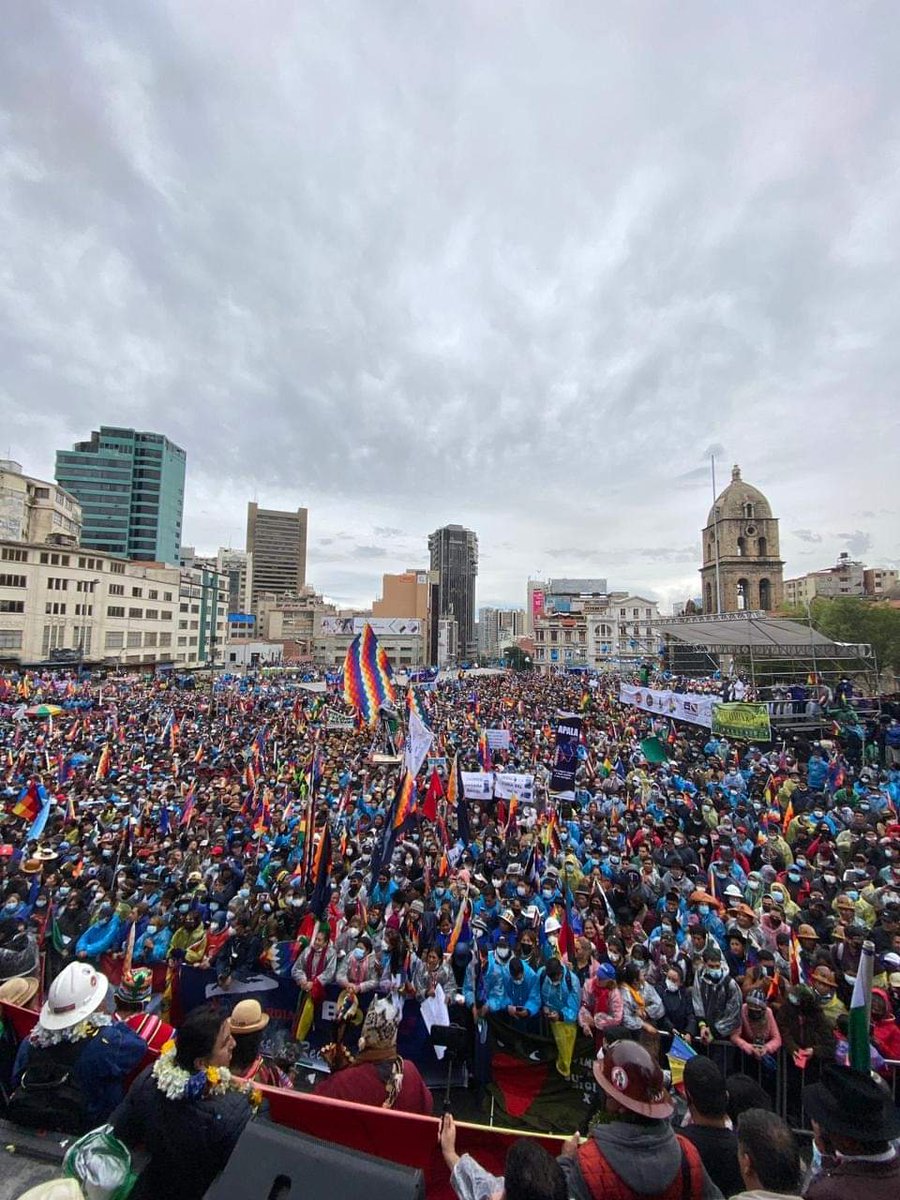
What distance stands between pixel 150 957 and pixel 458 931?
4.05 meters

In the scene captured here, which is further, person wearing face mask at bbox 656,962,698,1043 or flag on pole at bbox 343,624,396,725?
flag on pole at bbox 343,624,396,725

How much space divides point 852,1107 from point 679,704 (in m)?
20.4

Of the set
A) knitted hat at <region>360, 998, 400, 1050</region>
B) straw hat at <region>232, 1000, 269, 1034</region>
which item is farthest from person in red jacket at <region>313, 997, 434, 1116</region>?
straw hat at <region>232, 1000, 269, 1034</region>

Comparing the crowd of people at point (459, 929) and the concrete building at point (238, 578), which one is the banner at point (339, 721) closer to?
the crowd of people at point (459, 929)

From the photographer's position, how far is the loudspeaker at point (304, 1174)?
1.93m

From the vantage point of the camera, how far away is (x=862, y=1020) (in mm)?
2975

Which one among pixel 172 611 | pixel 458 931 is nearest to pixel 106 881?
pixel 458 931

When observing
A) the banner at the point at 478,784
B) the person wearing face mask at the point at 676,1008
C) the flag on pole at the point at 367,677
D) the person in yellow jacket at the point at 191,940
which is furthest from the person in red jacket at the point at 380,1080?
the flag on pole at the point at 367,677

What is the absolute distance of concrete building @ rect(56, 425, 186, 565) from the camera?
89.8m

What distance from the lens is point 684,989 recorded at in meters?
5.85

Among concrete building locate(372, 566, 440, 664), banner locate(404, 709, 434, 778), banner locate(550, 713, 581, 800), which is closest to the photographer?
banner locate(404, 709, 434, 778)

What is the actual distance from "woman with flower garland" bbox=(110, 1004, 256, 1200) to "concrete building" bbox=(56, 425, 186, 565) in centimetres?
9956

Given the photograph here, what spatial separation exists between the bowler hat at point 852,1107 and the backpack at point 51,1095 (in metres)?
3.71

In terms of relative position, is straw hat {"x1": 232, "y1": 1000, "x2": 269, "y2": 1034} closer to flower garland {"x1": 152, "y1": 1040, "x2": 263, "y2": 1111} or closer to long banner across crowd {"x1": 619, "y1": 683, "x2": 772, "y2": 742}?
flower garland {"x1": 152, "y1": 1040, "x2": 263, "y2": 1111}
